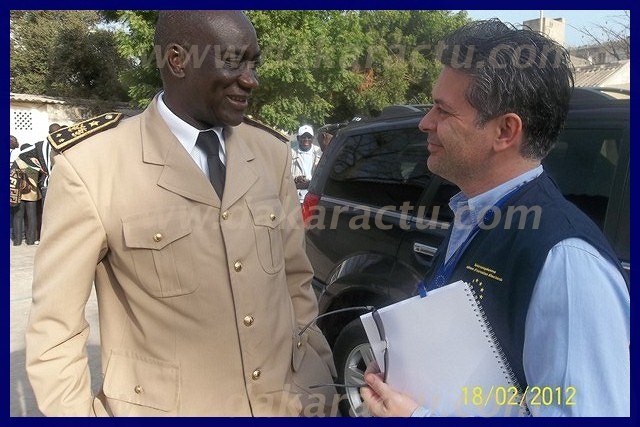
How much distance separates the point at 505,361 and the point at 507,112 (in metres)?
0.54

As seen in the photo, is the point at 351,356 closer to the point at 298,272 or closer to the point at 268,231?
the point at 298,272

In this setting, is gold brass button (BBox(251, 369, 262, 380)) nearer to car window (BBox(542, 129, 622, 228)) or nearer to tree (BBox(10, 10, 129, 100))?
car window (BBox(542, 129, 622, 228))

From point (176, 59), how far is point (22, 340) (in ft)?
12.4

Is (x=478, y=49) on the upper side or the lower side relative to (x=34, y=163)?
upper

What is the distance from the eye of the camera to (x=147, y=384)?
1375 mm

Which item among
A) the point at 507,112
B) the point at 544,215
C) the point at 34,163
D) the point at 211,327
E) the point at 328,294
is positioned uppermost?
the point at 507,112

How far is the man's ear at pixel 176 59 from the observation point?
1394 mm

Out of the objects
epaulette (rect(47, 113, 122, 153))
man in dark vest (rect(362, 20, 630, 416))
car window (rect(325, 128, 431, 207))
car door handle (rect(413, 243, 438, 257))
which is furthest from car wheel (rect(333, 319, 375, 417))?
epaulette (rect(47, 113, 122, 153))

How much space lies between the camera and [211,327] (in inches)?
55.0

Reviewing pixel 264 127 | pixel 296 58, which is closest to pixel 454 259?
pixel 264 127

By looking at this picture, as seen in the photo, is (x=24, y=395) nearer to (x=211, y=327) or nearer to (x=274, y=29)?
(x=211, y=327)

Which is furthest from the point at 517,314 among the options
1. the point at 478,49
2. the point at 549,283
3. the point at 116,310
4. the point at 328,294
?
the point at 328,294

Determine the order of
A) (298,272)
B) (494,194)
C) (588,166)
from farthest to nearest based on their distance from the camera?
(588,166) < (298,272) < (494,194)

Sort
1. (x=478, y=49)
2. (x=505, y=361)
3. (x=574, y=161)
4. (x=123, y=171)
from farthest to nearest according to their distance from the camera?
(x=574, y=161) < (x=123, y=171) < (x=478, y=49) < (x=505, y=361)
